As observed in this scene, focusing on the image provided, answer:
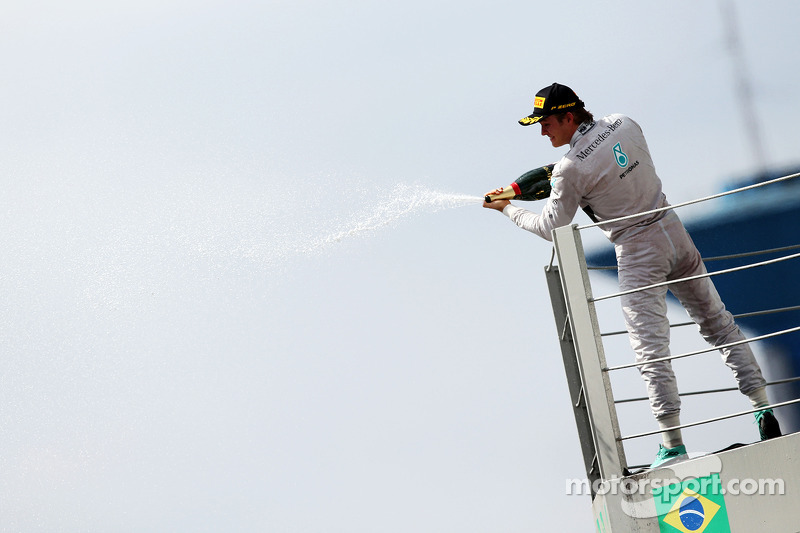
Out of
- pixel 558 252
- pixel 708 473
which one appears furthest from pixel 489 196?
pixel 708 473

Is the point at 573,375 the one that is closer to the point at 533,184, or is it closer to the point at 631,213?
the point at 631,213

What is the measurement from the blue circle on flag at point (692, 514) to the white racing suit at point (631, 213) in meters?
0.82

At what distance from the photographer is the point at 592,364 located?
3.75 metres

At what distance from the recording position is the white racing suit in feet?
14.1

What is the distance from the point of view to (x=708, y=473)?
3.60 metres

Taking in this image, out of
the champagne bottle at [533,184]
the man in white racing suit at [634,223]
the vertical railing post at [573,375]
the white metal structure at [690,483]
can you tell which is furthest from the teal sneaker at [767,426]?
the champagne bottle at [533,184]

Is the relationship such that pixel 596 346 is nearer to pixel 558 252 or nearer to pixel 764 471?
pixel 558 252

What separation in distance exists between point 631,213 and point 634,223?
61 mm

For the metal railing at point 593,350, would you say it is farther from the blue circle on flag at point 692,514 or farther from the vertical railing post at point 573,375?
the vertical railing post at point 573,375

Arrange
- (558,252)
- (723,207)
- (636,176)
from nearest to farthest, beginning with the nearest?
(558,252)
(636,176)
(723,207)

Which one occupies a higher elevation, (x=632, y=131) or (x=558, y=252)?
(x=632, y=131)

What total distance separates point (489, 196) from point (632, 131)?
0.89m

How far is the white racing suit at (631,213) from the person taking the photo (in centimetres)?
431

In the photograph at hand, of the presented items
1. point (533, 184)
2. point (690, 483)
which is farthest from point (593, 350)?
point (533, 184)
